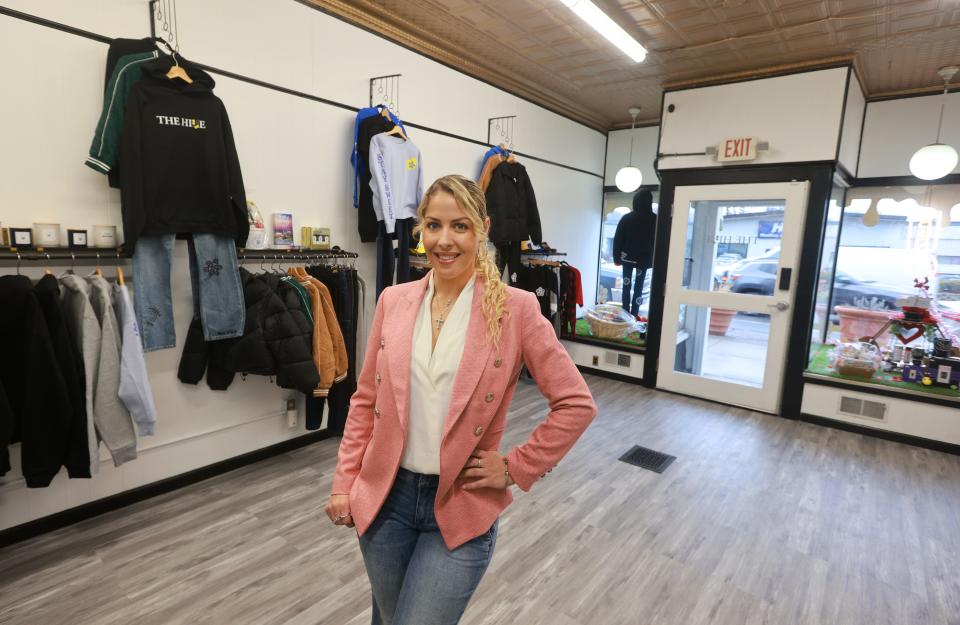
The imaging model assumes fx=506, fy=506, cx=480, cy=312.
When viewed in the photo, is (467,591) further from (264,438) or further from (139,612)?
(264,438)

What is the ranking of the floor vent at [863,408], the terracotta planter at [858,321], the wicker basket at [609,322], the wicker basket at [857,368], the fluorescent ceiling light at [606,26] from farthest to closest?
the wicker basket at [609,322]
the terracotta planter at [858,321]
the wicker basket at [857,368]
the floor vent at [863,408]
the fluorescent ceiling light at [606,26]

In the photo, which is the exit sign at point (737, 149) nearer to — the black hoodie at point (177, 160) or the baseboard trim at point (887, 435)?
the baseboard trim at point (887, 435)

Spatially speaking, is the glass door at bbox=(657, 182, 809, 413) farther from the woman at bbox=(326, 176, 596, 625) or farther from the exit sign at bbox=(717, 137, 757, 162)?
the woman at bbox=(326, 176, 596, 625)

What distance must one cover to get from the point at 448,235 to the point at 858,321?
5321mm

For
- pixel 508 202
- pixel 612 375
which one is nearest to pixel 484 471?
pixel 508 202

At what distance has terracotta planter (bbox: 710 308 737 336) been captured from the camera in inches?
184

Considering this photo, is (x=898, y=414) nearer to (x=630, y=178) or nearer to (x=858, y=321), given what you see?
(x=858, y=321)

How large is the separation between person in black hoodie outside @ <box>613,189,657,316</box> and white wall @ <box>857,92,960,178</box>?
1.97 m

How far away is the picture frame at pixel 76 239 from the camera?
228cm

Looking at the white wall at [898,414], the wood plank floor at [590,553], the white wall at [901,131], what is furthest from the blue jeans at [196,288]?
the white wall at [901,131]

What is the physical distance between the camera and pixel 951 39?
3.63 metres

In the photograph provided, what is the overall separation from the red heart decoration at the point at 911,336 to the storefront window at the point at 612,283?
2115 millimetres

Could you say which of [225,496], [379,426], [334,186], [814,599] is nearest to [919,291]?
[814,599]

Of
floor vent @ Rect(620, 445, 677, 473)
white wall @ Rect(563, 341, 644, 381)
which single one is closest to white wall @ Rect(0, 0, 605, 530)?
floor vent @ Rect(620, 445, 677, 473)
